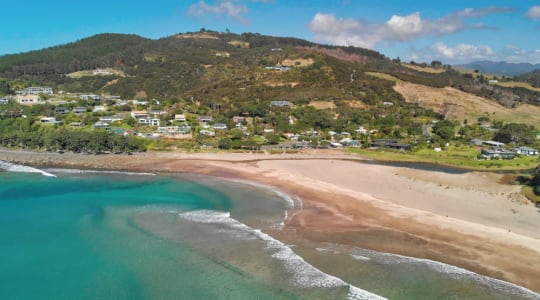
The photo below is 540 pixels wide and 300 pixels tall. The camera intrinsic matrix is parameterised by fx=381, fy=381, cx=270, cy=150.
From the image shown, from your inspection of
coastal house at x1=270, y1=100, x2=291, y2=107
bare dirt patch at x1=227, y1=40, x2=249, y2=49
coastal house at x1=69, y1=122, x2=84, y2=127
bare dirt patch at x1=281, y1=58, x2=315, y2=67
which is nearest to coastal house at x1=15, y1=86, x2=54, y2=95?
coastal house at x1=69, y1=122, x2=84, y2=127

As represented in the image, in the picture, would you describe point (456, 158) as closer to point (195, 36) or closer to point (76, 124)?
point (76, 124)

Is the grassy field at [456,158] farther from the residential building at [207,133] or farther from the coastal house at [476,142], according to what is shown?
the residential building at [207,133]

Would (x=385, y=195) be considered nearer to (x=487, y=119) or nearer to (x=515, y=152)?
(x=515, y=152)

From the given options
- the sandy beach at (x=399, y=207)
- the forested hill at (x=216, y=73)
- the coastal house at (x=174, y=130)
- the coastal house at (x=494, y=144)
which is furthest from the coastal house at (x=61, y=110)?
the coastal house at (x=494, y=144)

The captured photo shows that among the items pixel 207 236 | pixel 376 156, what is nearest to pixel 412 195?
pixel 207 236

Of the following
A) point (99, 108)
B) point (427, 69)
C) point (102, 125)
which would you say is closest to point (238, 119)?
point (102, 125)

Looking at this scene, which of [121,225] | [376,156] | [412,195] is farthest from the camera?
[376,156]
